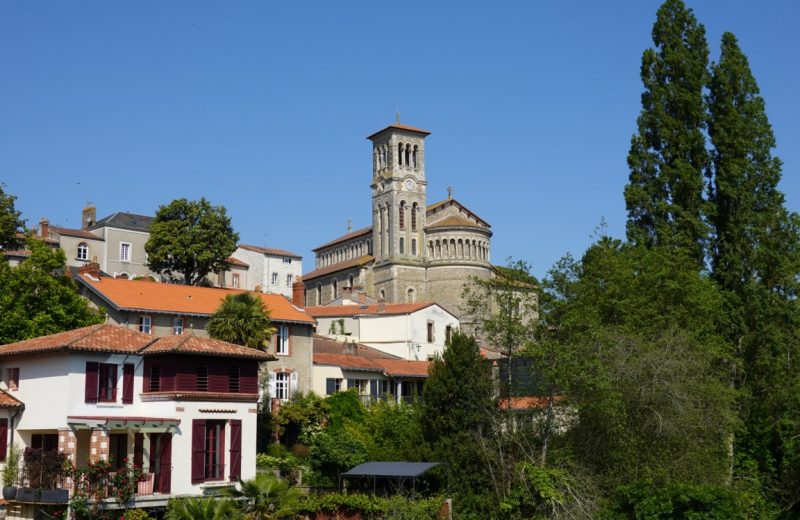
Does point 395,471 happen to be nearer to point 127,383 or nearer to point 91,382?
point 127,383

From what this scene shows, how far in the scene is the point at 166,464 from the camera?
34344 mm

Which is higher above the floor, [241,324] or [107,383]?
[241,324]

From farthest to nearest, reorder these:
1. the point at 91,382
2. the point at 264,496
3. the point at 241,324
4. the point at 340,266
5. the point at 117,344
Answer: the point at 340,266 < the point at 241,324 < the point at 117,344 < the point at 91,382 < the point at 264,496

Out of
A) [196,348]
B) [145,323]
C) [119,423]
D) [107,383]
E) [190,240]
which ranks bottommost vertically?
[119,423]

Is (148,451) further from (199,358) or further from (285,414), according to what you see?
(285,414)

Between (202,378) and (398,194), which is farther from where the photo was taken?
(398,194)

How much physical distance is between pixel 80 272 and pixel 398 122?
6125cm

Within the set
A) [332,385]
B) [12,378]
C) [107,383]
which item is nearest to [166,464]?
[107,383]

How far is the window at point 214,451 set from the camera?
117 feet

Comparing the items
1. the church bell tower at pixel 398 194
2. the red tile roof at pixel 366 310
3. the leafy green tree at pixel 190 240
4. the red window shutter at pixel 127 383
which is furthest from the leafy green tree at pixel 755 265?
the church bell tower at pixel 398 194

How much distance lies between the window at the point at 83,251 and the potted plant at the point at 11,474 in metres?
44.6

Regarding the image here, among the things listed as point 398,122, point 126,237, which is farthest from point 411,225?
point 126,237

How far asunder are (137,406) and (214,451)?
3272 mm

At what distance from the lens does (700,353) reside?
36.9m
